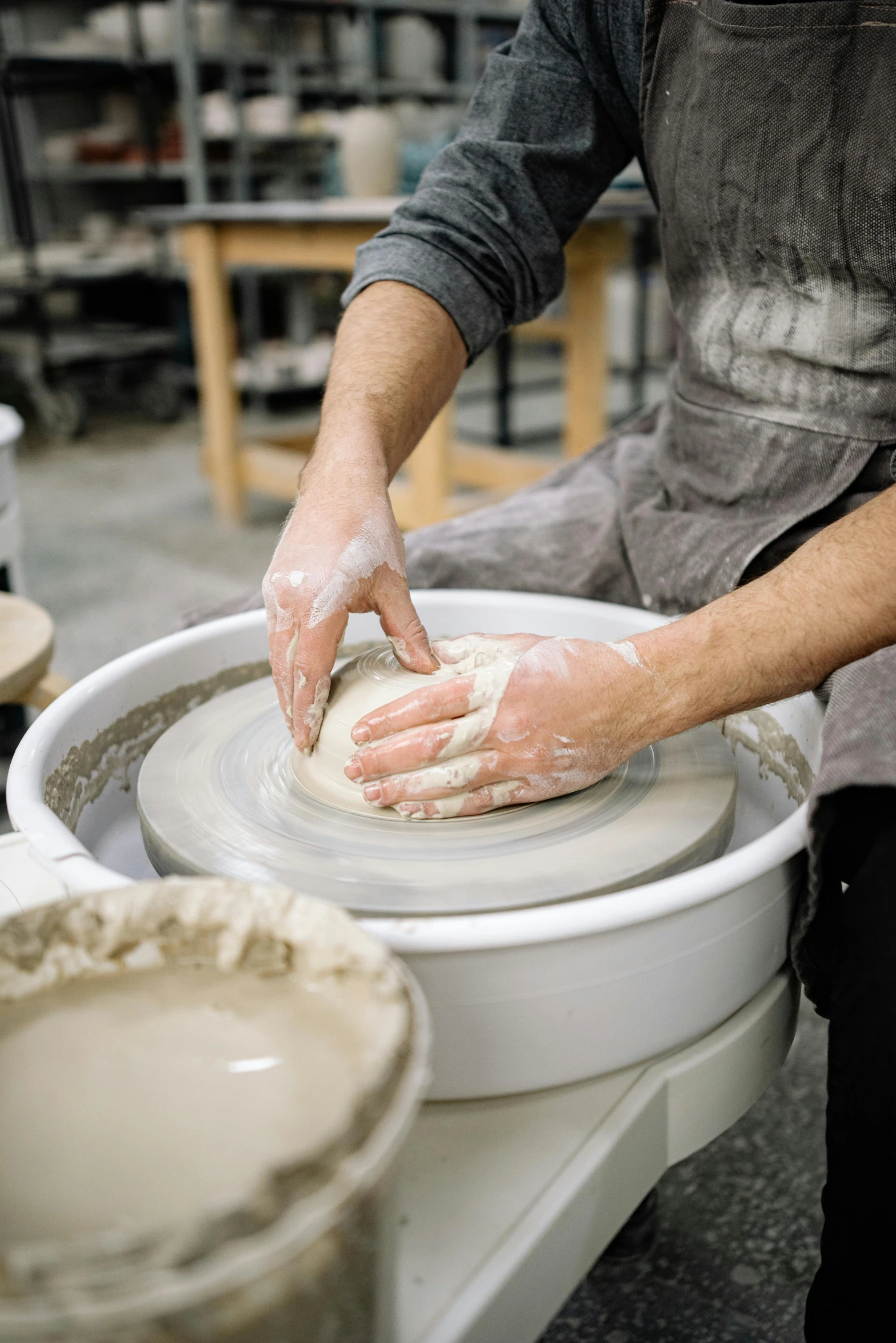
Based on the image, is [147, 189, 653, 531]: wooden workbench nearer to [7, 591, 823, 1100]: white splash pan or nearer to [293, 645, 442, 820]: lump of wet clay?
[293, 645, 442, 820]: lump of wet clay

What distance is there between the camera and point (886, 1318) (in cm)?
62

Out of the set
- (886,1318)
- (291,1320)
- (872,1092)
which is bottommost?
(886,1318)

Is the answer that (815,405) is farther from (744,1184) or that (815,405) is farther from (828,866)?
(744,1184)

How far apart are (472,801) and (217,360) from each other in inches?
116

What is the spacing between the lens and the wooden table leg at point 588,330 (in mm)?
Answer: 2723

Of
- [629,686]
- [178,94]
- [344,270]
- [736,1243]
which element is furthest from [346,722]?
[178,94]

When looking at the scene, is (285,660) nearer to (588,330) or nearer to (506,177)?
(506,177)

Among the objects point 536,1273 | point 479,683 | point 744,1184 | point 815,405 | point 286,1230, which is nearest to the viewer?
point 286,1230

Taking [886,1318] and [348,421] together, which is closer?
[886,1318]

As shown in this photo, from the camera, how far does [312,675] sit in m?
0.87

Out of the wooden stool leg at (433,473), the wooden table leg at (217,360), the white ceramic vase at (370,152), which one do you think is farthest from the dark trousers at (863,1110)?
the wooden table leg at (217,360)

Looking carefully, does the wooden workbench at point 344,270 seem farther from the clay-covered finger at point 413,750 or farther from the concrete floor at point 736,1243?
the clay-covered finger at point 413,750

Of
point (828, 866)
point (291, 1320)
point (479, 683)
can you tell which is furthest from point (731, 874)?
point (291, 1320)

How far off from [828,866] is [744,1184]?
58 cm
